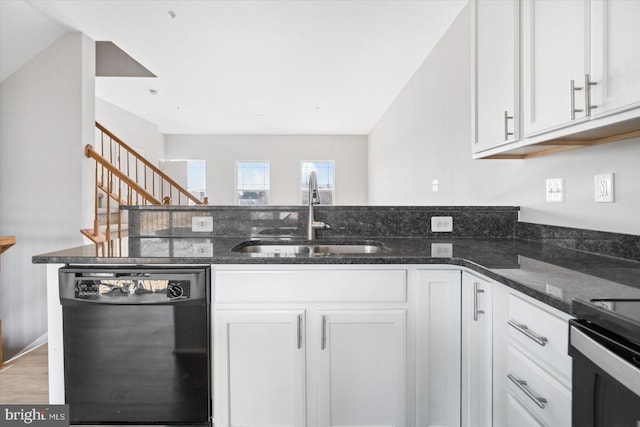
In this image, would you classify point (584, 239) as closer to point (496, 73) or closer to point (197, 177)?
point (496, 73)

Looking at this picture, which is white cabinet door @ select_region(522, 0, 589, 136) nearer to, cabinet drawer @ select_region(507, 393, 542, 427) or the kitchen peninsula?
the kitchen peninsula

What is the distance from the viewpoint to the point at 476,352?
1.17m

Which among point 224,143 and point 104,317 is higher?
point 224,143

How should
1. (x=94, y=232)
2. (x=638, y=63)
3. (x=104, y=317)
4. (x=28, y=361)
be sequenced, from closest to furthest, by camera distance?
(x=638, y=63) → (x=104, y=317) → (x=28, y=361) → (x=94, y=232)

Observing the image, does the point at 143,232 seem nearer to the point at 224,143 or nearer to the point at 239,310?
the point at 239,310

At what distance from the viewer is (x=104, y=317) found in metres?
1.25

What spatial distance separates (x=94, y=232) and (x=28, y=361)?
1036 millimetres

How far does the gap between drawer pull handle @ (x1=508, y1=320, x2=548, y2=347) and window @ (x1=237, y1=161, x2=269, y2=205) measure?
6667mm

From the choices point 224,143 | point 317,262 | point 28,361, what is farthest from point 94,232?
point 224,143

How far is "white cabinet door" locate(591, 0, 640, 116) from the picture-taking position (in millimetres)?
869

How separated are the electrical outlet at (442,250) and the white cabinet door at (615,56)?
24.6 inches

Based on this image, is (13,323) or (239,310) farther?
(13,323)

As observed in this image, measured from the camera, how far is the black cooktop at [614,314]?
0.56 metres

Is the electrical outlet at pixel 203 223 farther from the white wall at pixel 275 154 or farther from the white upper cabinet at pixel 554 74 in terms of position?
the white wall at pixel 275 154
